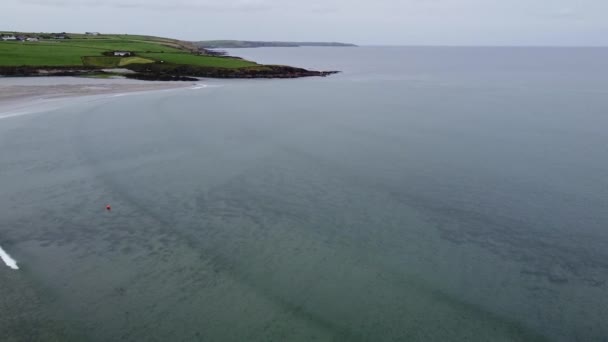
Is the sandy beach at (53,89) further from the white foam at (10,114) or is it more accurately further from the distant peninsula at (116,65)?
the distant peninsula at (116,65)

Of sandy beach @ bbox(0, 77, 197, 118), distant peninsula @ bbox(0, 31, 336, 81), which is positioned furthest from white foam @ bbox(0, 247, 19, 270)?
distant peninsula @ bbox(0, 31, 336, 81)

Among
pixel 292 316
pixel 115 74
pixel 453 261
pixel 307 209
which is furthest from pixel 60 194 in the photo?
pixel 115 74

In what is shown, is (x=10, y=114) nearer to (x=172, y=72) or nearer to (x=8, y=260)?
(x=8, y=260)

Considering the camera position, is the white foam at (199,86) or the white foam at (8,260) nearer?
the white foam at (8,260)

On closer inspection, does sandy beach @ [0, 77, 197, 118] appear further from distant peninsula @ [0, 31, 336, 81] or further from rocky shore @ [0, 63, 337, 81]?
distant peninsula @ [0, 31, 336, 81]

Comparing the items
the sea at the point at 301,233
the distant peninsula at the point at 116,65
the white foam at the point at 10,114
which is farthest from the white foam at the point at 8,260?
the distant peninsula at the point at 116,65

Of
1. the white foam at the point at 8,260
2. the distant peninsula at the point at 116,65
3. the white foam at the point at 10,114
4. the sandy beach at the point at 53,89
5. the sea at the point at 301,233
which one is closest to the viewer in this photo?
the sea at the point at 301,233
